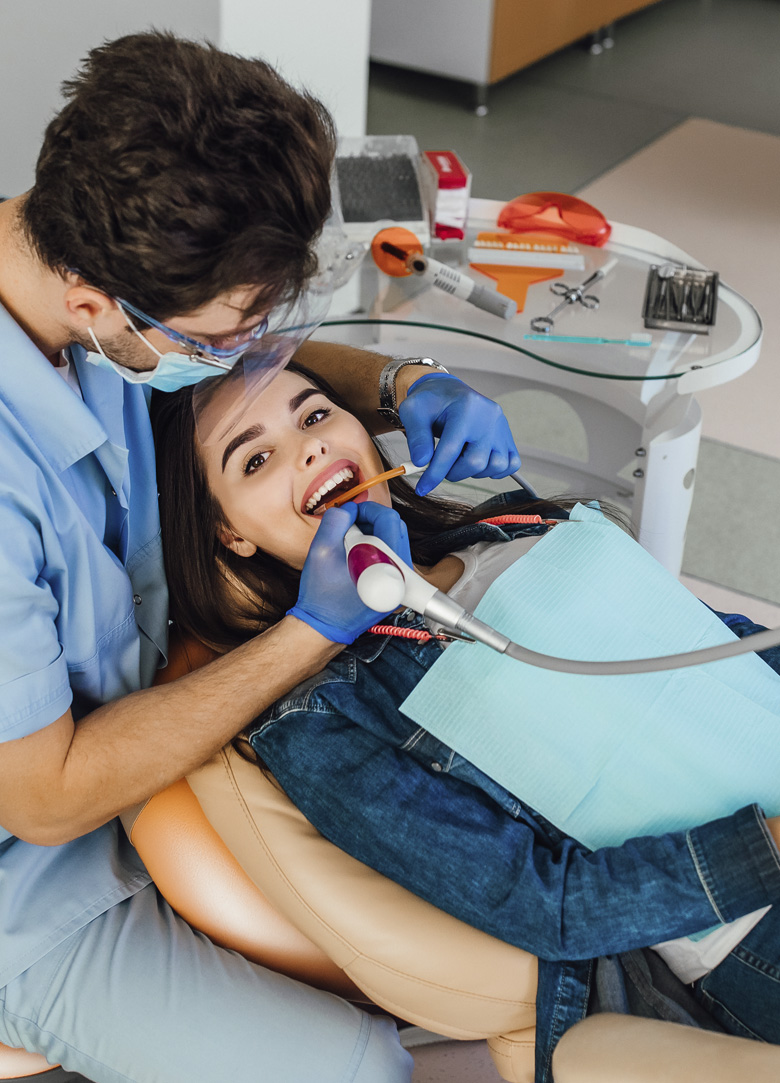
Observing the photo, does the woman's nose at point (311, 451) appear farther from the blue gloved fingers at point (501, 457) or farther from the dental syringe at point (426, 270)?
the dental syringe at point (426, 270)

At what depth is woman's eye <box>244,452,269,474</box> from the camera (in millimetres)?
1376

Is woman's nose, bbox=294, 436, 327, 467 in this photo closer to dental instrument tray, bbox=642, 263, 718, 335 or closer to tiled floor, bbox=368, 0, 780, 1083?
dental instrument tray, bbox=642, 263, 718, 335

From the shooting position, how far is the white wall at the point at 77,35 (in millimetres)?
2260

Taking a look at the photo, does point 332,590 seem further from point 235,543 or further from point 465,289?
point 465,289

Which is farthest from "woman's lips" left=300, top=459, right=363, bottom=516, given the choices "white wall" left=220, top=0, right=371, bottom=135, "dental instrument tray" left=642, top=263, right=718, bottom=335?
"white wall" left=220, top=0, right=371, bottom=135

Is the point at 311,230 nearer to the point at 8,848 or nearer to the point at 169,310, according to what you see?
the point at 169,310

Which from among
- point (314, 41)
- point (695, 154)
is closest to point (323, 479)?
point (314, 41)

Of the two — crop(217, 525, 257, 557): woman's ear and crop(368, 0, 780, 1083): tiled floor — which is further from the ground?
crop(217, 525, 257, 557): woman's ear

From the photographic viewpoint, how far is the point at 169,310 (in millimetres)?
985

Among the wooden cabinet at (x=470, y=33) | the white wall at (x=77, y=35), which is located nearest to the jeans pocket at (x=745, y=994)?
the white wall at (x=77, y=35)

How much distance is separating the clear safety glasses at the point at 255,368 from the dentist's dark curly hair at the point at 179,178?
94 millimetres

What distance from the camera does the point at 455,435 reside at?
1.37m

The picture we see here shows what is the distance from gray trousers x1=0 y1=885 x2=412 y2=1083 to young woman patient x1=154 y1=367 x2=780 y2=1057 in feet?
0.64

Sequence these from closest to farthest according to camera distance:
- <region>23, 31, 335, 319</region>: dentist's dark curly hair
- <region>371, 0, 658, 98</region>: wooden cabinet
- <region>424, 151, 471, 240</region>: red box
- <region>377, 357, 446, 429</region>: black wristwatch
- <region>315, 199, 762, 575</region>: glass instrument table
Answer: <region>23, 31, 335, 319</region>: dentist's dark curly hair → <region>377, 357, 446, 429</region>: black wristwatch → <region>315, 199, 762, 575</region>: glass instrument table → <region>424, 151, 471, 240</region>: red box → <region>371, 0, 658, 98</region>: wooden cabinet
